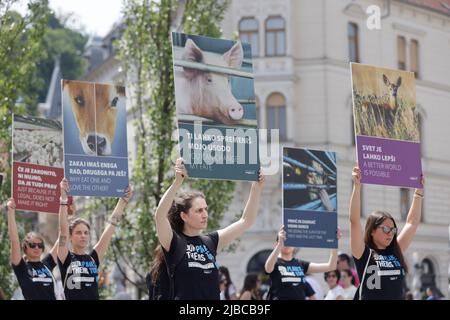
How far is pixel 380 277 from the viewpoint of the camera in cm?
877

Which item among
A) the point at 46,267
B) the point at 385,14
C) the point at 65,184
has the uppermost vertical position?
the point at 385,14

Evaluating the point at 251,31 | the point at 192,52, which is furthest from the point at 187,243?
the point at 251,31

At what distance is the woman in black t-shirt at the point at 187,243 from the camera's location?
26.2 ft

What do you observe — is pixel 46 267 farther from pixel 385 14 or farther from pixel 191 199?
pixel 385 14

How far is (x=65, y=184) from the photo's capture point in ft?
33.0

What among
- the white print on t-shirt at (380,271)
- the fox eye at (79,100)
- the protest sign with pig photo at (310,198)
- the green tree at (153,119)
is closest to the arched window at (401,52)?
the green tree at (153,119)

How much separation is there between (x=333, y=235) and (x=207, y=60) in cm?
361

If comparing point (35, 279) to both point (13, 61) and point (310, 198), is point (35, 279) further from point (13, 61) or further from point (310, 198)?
point (13, 61)

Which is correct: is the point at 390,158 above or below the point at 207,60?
below

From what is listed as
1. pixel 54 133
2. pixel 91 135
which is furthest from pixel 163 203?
pixel 54 133

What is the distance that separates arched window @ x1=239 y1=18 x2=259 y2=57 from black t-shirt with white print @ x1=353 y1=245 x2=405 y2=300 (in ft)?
102

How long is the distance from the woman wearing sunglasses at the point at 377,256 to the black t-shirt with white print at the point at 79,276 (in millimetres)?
2324

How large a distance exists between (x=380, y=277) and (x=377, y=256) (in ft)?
0.63

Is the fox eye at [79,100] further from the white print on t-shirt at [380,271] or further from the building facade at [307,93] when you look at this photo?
the building facade at [307,93]
